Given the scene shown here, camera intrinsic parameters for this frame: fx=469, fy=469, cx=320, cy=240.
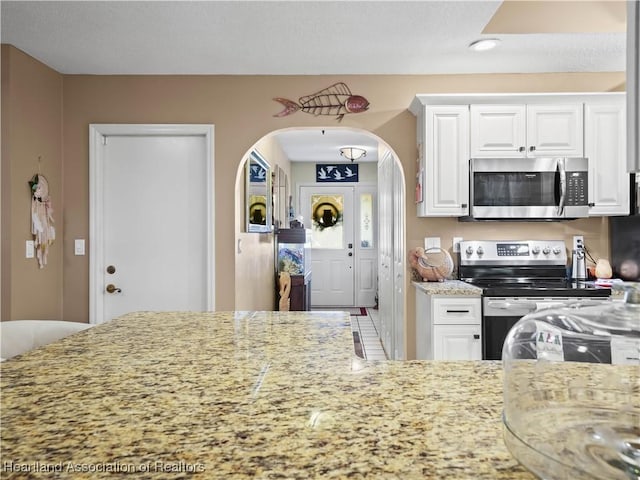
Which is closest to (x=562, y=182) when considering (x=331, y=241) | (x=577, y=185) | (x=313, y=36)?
(x=577, y=185)

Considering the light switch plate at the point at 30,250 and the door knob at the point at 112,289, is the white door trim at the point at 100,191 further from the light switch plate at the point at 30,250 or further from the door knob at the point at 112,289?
the light switch plate at the point at 30,250

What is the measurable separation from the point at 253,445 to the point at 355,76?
331 centimetres

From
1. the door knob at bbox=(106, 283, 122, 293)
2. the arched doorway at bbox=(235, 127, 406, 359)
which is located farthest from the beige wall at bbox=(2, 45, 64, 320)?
the arched doorway at bbox=(235, 127, 406, 359)

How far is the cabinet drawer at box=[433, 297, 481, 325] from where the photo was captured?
9.98ft

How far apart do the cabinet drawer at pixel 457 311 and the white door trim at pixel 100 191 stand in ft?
5.47

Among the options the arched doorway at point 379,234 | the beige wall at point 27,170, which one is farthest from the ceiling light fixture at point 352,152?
the beige wall at point 27,170

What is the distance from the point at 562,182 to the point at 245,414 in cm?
311

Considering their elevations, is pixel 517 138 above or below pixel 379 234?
above

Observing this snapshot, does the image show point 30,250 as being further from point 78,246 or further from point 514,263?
point 514,263

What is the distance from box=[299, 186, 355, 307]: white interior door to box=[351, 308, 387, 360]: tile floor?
0.72m

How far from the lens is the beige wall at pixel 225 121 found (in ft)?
11.7

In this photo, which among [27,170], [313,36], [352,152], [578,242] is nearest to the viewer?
[313,36]

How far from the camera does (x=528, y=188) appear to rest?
10.8ft

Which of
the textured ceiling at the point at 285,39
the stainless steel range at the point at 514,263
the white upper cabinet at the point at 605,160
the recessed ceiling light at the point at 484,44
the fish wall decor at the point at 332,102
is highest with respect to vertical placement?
the textured ceiling at the point at 285,39
